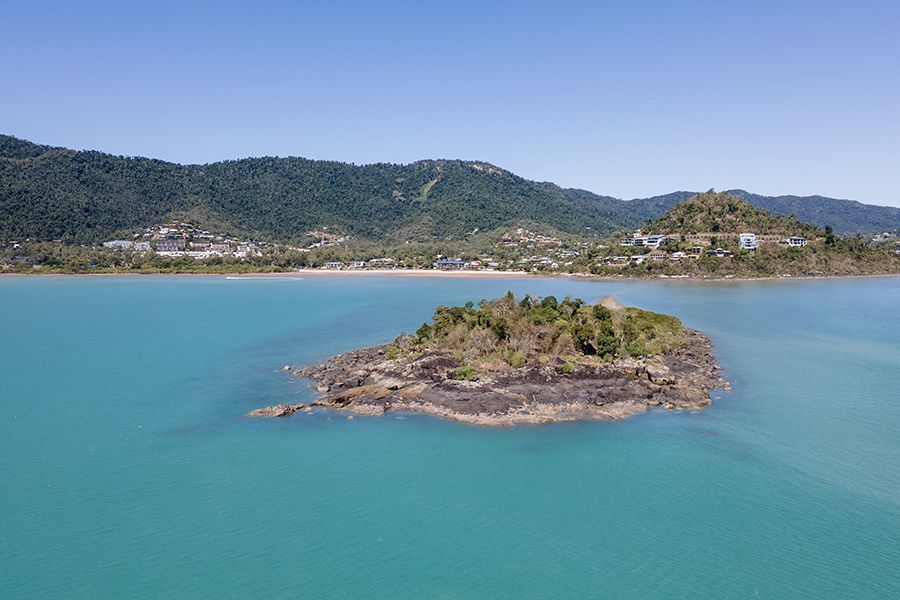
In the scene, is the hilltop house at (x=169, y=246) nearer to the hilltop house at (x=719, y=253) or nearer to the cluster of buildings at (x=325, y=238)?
the cluster of buildings at (x=325, y=238)

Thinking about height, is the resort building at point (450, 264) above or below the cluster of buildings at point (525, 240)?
below

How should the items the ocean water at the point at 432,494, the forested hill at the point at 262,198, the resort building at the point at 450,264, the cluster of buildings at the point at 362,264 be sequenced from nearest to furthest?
the ocean water at the point at 432,494, the resort building at the point at 450,264, the cluster of buildings at the point at 362,264, the forested hill at the point at 262,198

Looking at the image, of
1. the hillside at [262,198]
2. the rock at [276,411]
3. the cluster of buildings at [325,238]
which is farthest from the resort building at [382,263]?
the rock at [276,411]

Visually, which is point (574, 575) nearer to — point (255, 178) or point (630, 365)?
point (630, 365)

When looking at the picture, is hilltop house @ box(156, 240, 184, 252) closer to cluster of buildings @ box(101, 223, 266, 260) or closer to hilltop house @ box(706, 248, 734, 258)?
cluster of buildings @ box(101, 223, 266, 260)

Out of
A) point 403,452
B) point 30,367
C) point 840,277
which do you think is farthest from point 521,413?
point 840,277

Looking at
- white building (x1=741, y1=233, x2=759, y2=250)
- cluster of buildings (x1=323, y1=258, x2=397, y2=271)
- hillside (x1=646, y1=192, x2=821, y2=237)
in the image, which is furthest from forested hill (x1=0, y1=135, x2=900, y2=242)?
white building (x1=741, y1=233, x2=759, y2=250)

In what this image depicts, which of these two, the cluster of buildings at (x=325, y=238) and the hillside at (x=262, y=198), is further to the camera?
the cluster of buildings at (x=325, y=238)
